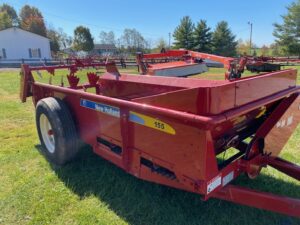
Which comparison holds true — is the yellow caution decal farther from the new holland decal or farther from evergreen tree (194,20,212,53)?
evergreen tree (194,20,212,53)

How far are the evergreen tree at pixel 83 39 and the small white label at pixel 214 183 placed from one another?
Answer: 5950 cm

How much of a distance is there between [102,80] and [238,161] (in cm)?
245

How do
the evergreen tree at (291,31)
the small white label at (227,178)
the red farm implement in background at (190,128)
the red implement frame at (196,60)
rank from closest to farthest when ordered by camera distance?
the red farm implement in background at (190,128)
the small white label at (227,178)
the red implement frame at (196,60)
the evergreen tree at (291,31)

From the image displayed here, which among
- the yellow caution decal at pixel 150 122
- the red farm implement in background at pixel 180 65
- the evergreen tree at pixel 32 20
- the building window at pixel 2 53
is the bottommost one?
the yellow caution decal at pixel 150 122

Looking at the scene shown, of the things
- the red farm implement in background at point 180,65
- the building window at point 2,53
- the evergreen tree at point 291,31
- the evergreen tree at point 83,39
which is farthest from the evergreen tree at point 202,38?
the red farm implement in background at point 180,65

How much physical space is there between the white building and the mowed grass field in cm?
4101

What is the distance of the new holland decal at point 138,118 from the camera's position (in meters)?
1.90

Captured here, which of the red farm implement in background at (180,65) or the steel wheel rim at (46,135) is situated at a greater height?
the red farm implement in background at (180,65)

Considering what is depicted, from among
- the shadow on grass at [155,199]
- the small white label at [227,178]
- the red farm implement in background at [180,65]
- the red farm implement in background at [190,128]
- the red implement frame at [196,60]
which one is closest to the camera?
the red farm implement in background at [190,128]

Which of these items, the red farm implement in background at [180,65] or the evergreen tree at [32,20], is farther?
the evergreen tree at [32,20]

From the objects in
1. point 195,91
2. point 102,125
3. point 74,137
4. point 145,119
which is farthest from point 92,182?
point 195,91

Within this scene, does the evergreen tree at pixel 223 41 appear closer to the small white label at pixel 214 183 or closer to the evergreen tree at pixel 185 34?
the evergreen tree at pixel 185 34

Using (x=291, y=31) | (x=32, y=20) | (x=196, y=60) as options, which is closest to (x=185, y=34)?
(x=291, y=31)

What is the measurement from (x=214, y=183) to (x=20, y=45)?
44128 mm
